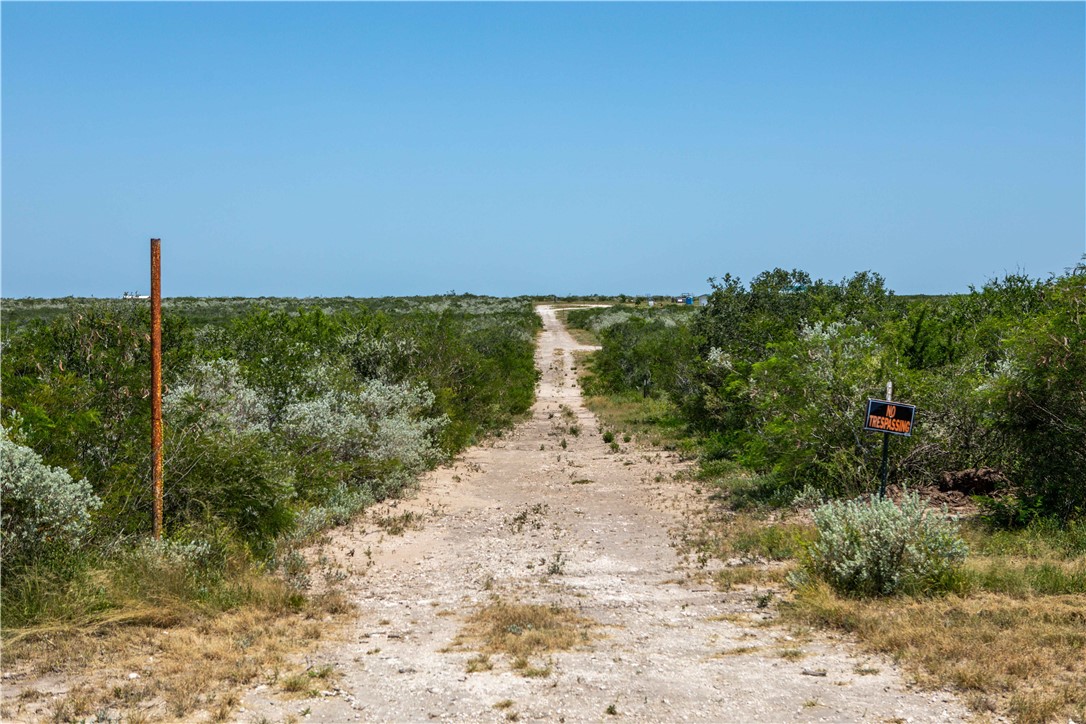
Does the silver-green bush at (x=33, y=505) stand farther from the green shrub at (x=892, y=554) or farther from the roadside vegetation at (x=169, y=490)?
the green shrub at (x=892, y=554)

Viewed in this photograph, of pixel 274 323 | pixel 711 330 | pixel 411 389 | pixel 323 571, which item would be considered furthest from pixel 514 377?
pixel 323 571

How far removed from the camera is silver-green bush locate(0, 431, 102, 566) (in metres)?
7.33

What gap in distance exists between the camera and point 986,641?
6883mm

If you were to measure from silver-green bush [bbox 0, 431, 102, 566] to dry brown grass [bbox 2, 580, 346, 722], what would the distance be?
2.66 feet

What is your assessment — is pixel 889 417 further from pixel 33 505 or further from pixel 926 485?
pixel 33 505

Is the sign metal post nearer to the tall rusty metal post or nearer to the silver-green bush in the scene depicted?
the tall rusty metal post

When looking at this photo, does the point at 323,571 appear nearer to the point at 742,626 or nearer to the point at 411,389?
the point at 742,626

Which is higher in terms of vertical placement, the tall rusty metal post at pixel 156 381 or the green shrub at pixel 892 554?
the tall rusty metal post at pixel 156 381

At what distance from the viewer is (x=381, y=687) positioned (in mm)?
6551

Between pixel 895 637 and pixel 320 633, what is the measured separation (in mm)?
4562

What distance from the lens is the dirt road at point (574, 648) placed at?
20.0 ft

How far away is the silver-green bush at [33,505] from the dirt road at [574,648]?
2458 mm

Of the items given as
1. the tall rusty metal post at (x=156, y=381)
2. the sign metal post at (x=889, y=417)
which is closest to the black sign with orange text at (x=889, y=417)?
the sign metal post at (x=889, y=417)

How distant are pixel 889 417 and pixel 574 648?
448cm
